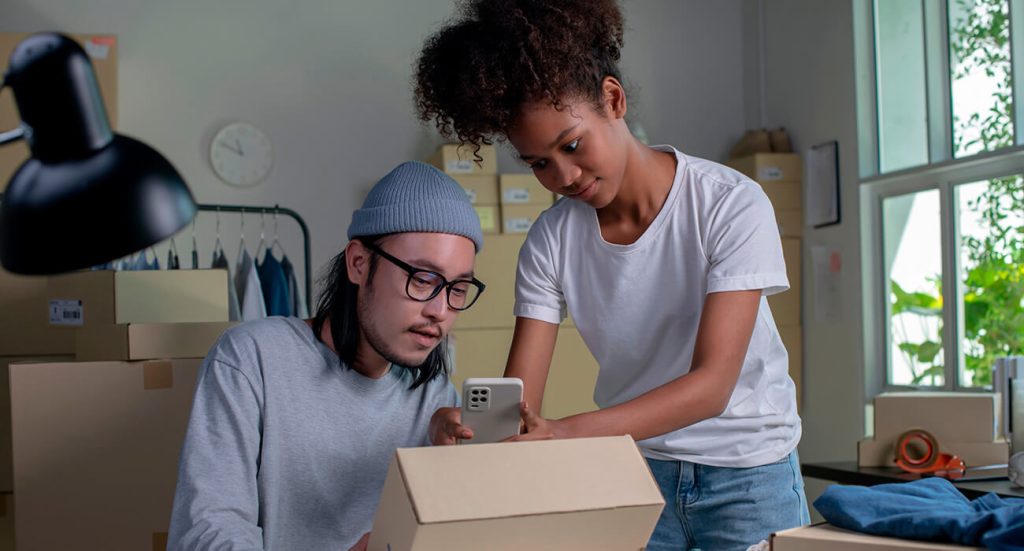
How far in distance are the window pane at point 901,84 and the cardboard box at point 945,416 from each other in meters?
1.71

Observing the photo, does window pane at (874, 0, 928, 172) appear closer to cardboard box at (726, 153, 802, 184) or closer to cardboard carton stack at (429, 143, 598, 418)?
cardboard box at (726, 153, 802, 184)

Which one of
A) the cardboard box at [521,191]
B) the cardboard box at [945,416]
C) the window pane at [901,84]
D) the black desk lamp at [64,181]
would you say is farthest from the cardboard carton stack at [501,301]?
the black desk lamp at [64,181]

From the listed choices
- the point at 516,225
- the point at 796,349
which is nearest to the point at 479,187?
the point at 516,225

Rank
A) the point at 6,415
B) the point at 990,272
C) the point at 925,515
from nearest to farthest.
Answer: the point at 925,515
the point at 6,415
the point at 990,272

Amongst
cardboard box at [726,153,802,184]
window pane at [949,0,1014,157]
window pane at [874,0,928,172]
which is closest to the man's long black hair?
window pane at [949,0,1014,157]

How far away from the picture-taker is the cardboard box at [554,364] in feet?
14.1

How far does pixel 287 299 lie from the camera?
3992mm

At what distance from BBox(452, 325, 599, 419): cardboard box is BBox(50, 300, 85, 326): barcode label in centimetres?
179

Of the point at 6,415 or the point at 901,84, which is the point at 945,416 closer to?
the point at 901,84

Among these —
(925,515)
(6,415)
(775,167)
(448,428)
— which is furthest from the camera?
(775,167)

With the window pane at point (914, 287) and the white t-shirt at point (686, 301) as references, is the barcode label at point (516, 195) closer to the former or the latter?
the window pane at point (914, 287)

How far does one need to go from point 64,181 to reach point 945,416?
256 cm

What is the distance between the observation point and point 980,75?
3.82 meters

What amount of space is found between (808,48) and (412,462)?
4.18 metres
